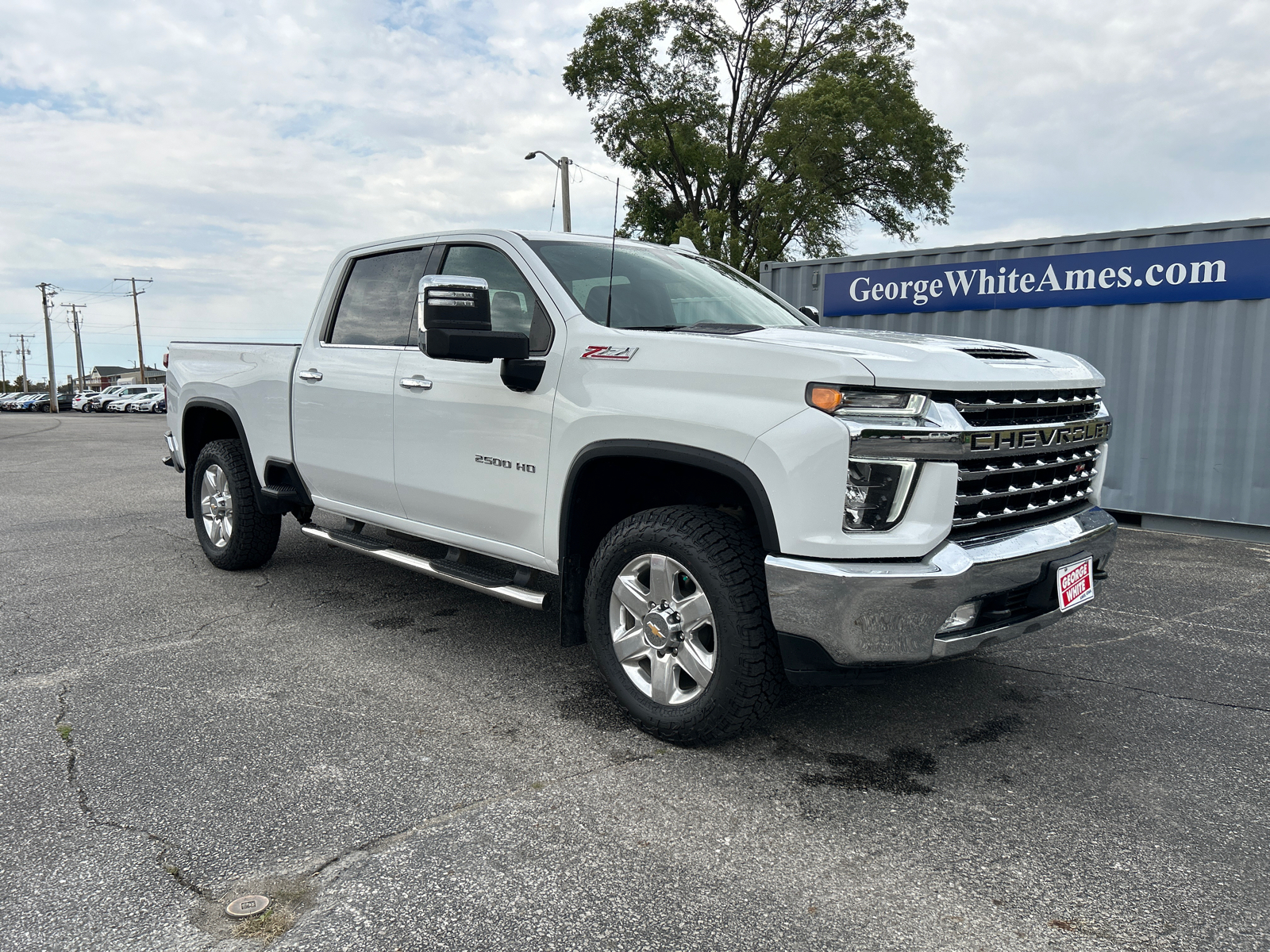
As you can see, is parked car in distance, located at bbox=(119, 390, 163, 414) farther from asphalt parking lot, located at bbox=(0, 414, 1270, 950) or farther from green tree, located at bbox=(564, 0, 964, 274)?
asphalt parking lot, located at bbox=(0, 414, 1270, 950)

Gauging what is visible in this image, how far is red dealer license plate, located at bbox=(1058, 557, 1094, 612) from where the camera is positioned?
3.23 m

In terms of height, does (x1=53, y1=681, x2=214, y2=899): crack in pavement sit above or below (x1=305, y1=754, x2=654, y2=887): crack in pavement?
above

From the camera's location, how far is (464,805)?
291cm

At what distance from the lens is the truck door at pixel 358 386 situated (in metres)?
4.56

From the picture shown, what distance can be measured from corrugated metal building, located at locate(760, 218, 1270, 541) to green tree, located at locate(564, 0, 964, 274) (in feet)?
62.1

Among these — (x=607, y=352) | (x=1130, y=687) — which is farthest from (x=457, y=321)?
(x=1130, y=687)

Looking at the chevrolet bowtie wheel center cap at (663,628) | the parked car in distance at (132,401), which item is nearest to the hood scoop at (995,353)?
the chevrolet bowtie wheel center cap at (663,628)

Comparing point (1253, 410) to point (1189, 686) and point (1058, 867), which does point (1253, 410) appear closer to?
point (1189, 686)

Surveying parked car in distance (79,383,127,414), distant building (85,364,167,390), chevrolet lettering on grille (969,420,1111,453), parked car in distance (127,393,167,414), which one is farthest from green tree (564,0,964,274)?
distant building (85,364,167,390)

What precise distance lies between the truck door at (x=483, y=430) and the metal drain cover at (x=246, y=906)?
67.1 inches

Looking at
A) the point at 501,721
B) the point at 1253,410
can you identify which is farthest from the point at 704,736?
the point at 1253,410

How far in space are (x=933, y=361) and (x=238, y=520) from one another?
4354mm

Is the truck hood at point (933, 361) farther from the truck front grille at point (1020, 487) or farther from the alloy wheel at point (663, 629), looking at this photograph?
the alloy wheel at point (663, 629)

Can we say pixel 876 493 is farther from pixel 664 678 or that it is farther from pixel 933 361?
pixel 664 678
